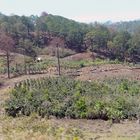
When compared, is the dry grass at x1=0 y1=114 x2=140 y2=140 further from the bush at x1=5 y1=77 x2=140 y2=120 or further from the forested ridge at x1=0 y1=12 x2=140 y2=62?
the forested ridge at x1=0 y1=12 x2=140 y2=62

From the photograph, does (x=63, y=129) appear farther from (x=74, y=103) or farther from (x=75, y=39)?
(x=75, y=39)

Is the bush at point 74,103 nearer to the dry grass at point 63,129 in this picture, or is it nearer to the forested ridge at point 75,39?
the dry grass at point 63,129

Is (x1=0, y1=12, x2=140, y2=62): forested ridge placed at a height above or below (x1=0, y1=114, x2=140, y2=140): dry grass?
above

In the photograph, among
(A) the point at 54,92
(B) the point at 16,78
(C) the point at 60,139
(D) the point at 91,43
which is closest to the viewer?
(C) the point at 60,139

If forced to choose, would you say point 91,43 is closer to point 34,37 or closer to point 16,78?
point 34,37

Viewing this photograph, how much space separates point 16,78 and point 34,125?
1877 cm

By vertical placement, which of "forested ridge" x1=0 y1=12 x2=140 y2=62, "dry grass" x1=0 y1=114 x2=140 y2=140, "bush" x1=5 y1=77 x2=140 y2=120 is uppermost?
"forested ridge" x1=0 y1=12 x2=140 y2=62

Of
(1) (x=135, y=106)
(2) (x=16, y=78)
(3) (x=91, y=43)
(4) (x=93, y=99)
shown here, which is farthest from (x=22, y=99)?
(3) (x=91, y=43)

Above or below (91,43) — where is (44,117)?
below

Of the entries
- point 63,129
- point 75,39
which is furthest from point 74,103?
point 75,39

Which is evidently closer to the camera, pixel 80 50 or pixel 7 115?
pixel 7 115

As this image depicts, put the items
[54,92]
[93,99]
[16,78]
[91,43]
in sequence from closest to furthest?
[93,99], [54,92], [16,78], [91,43]

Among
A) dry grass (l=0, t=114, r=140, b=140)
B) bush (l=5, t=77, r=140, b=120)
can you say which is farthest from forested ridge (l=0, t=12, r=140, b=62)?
dry grass (l=0, t=114, r=140, b=140)

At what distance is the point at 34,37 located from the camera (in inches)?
2741
